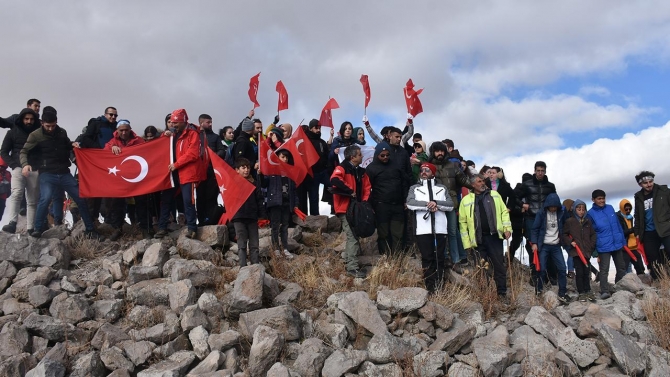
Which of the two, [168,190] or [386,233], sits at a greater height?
[168,190]

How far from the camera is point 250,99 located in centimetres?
1200

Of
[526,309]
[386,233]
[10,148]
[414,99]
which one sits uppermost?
[414,99]

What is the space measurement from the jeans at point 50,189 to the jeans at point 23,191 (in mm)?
301

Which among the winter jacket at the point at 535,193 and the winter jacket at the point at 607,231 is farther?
the winter jacket at the point at 535,193

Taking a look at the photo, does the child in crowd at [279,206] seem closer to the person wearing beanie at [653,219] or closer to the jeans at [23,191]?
the jeans at [23,191]

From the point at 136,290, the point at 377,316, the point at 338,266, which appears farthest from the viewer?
the point at 338,266

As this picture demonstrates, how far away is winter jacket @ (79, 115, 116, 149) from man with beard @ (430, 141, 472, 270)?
6591mm

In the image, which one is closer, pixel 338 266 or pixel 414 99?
pixel 338 266

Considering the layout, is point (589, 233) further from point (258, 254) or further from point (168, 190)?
point (168, 190)

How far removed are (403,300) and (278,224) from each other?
2966mm

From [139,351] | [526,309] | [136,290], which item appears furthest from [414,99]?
[139,351]

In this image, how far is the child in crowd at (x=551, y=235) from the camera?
28.5 feet

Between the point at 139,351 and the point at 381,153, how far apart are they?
4817 millimetres

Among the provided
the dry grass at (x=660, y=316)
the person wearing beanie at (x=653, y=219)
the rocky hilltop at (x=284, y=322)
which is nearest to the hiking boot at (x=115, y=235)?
the rocky hilltop at (x=284, y=322)
